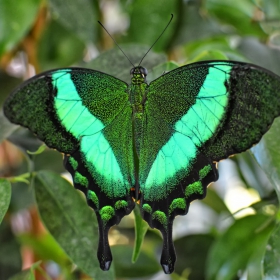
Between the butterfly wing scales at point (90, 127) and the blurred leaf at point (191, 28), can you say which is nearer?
the butterfly wing scales at point (90, 127)

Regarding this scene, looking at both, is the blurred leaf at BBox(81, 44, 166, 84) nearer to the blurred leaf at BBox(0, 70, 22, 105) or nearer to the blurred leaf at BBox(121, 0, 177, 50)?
the blurred leaf at BBox(121, 0, 177, 50)

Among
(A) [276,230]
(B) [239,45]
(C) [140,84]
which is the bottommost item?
(A) [276,230]

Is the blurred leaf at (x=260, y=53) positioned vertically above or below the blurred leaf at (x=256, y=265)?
above

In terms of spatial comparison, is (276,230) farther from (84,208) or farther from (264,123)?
(84,208)

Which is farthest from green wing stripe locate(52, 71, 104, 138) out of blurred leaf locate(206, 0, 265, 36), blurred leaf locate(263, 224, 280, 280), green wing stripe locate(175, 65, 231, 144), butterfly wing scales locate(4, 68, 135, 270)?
blurred leaf locate(206, 0, 265, 36)

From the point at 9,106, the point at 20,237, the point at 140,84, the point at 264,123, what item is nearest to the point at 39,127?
the point at 9,106

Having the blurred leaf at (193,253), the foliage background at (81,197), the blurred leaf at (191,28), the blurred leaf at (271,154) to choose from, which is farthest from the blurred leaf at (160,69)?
the blurred leaf at (193,253)

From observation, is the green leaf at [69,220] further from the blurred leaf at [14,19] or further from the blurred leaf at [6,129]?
the blurred leaf at [14,19]

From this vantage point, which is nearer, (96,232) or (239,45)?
(96,232)
